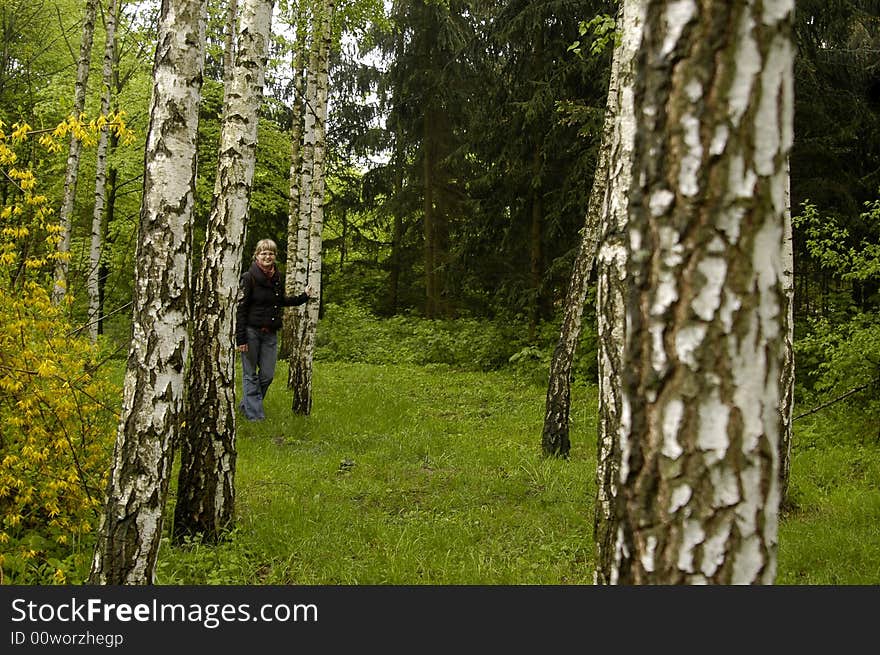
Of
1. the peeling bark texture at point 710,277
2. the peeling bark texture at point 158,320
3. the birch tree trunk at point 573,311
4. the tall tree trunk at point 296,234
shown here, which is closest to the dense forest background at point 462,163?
the tall tree trunk at point 296,234

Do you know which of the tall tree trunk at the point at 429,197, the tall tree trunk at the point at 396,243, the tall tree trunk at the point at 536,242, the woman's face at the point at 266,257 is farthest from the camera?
the tall tree trunk at the point at 396,243

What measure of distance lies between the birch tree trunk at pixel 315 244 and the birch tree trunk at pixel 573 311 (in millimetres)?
3537

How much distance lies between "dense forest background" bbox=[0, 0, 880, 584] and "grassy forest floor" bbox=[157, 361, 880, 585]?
234cm

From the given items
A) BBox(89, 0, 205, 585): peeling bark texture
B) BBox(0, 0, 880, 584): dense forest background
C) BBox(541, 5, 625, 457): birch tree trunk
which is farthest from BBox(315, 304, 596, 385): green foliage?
BBox(89, 0, 205, 585): peeling bark texture

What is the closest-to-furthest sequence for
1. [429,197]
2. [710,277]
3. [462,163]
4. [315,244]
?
[710,277], [315,244], [462,163], [429,197]

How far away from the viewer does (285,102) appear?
2366 centimetres

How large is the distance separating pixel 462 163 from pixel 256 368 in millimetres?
12097

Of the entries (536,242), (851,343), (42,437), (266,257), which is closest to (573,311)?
(851,343)

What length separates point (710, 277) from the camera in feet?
6.43

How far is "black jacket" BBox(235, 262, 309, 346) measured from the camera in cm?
934

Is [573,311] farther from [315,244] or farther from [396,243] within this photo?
[396,243]

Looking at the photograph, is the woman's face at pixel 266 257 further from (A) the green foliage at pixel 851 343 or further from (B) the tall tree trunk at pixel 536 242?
(B) the tall tree trunk at pixel 536 242

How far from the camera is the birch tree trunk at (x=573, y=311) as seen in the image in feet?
24.7

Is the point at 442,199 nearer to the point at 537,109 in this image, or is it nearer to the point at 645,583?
the point at 537,109
